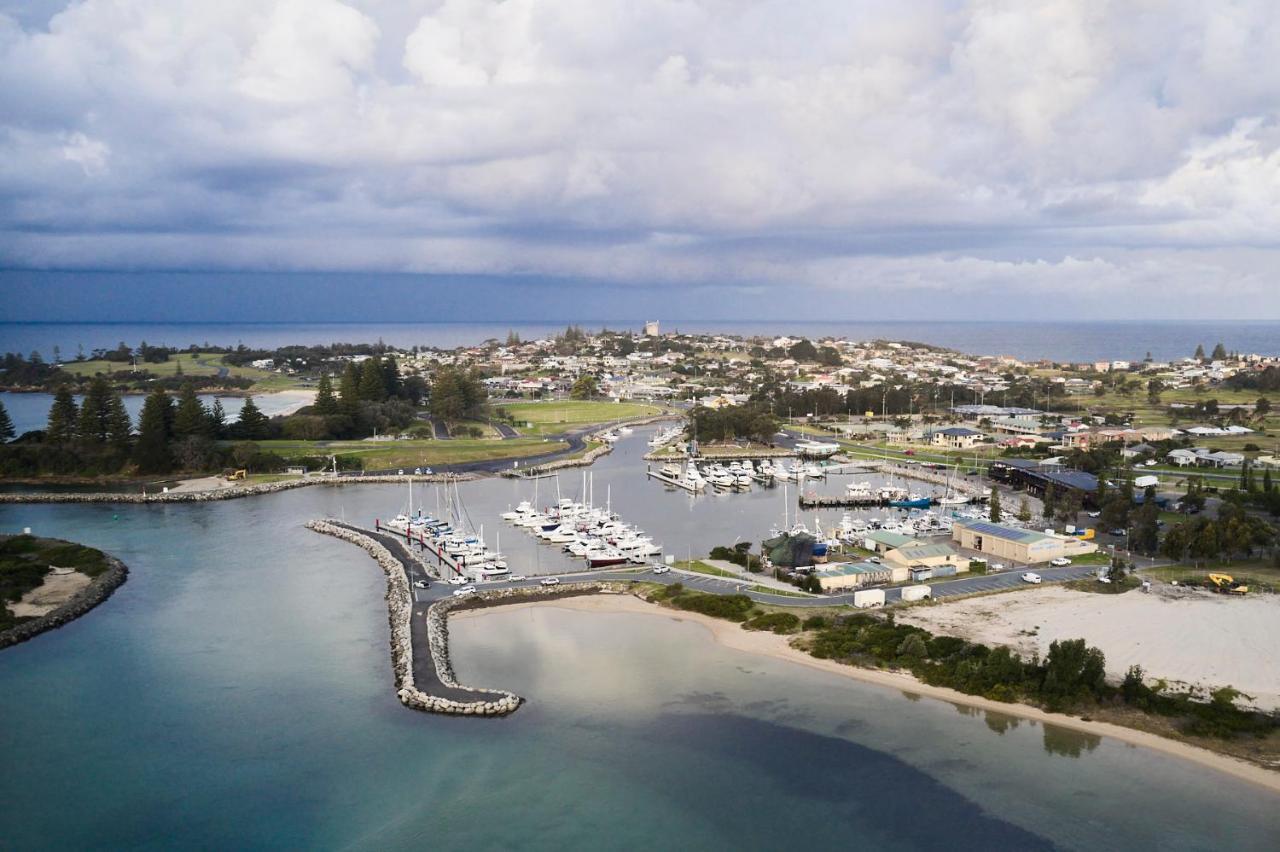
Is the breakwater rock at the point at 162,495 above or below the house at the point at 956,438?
below

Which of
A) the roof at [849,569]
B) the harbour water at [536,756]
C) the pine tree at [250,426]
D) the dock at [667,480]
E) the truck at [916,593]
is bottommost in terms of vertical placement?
the dock at [667,480]

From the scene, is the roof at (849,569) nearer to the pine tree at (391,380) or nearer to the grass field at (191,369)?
the pine tree at (391,380)

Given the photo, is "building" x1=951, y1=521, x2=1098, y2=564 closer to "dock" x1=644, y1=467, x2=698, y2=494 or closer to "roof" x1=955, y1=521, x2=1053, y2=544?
"roof" x1=955, y1=521, x2=1053, y2=544

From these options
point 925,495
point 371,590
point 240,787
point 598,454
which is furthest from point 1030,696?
point 598,454

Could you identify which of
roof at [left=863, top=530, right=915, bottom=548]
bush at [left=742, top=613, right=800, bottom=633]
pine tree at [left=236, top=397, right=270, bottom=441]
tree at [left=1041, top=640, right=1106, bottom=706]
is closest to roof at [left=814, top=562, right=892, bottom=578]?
roof at [left=863, top=530, right=915, bottom=548]

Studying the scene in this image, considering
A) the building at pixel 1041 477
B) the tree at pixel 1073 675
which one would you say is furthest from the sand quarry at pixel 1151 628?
the building at pixel 1041 477

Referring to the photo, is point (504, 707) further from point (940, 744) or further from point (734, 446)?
point (734, 446)

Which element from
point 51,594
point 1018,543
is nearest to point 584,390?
point 1018,543

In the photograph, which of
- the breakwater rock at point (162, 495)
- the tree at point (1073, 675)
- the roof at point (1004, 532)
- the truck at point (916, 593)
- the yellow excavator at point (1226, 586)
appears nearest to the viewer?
the tree at point (1073, 675)
